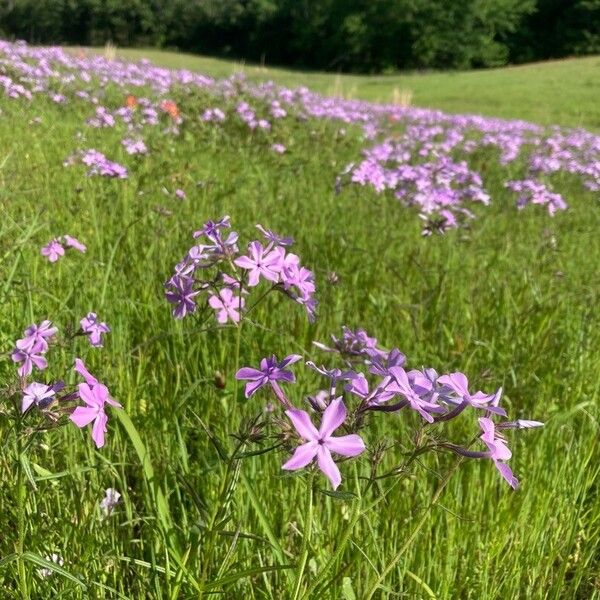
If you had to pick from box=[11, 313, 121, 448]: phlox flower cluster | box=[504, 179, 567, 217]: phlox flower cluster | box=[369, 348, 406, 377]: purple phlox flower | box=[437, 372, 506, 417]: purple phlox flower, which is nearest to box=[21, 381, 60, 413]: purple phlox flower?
box=[11, 313, 121, 448]: phlox flower cluster

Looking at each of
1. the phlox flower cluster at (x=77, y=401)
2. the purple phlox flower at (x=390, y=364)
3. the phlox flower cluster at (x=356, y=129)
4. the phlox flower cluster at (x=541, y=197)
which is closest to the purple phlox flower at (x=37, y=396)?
the phlox flower cluster at (x=77, y=401)

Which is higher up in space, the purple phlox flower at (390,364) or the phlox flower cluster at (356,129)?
the phlox flower cluster at (356,129)

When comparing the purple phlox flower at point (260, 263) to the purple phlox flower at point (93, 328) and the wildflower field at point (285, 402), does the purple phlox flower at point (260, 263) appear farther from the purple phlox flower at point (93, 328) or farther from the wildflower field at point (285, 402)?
the purple phlox flower at point (93, 328)

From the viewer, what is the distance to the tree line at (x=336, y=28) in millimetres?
48750

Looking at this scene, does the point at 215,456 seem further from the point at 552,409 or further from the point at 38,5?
the point at 38,5

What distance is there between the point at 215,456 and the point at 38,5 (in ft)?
221

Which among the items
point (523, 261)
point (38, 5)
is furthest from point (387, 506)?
point (38, 5)

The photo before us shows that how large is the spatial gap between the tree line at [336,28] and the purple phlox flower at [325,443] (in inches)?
1766

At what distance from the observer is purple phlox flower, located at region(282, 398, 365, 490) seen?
0.83 m

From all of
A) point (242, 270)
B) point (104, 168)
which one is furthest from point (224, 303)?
point (104, 168)

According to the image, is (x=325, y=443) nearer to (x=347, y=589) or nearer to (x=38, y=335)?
(x=347, y=589)

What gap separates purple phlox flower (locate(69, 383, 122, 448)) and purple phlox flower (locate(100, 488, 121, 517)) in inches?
22.8

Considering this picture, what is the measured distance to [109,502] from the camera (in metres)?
1.56

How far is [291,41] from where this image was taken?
186 ft
